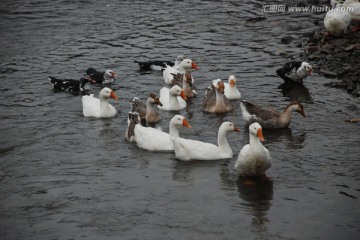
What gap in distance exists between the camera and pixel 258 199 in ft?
38.9

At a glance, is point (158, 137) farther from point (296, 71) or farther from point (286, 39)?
point (286, 39)

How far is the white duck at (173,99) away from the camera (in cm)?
1641

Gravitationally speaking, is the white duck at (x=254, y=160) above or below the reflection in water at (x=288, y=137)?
above

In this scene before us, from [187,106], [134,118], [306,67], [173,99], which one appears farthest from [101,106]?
[306,67]

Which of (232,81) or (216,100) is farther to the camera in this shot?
(232,81)

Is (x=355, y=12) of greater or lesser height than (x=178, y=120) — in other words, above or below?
above

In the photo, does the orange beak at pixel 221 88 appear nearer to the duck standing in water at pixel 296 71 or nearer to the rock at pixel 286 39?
the duck standing in water at pixel 296 71

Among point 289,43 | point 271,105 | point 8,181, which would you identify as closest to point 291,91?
point 271,105

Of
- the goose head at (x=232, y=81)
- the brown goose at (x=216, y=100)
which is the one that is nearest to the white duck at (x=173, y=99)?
the brown goose at (x=216, y=100)

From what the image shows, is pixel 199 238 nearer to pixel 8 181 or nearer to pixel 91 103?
pixel 8 181

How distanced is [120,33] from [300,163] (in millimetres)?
12139

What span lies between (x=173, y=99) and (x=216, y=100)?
3.64 ft

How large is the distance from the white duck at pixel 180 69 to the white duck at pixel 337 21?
5155mm

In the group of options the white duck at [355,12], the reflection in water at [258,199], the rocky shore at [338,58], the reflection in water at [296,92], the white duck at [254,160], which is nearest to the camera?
the reflection in water at [258,199]
